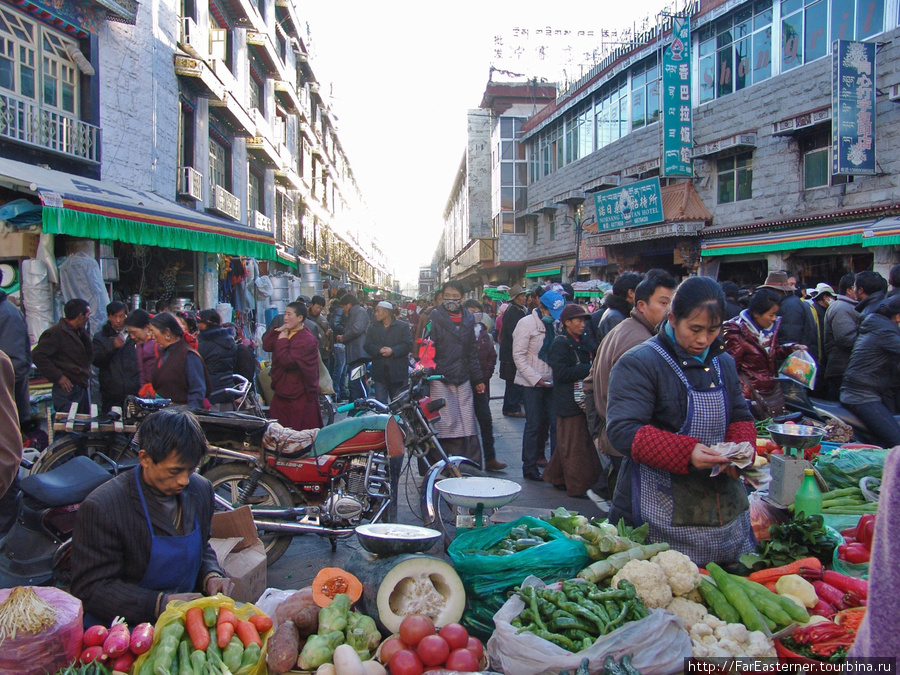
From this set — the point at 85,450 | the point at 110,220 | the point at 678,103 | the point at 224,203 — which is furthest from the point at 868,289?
the point at 224,203

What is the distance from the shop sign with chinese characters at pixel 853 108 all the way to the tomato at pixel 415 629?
12761 millimetres

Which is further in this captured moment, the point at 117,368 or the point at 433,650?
the point at 117,368

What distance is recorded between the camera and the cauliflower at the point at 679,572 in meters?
2.42

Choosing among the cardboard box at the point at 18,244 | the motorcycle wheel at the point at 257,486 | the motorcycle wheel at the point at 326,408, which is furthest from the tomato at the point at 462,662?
the cardboard box at the point at 18,244

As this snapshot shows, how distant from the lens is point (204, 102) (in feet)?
50.2

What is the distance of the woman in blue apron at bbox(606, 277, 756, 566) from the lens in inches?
98.7

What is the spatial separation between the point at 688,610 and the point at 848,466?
2.52 m

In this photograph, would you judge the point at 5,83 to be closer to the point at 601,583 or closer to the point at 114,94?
the point at 114,94

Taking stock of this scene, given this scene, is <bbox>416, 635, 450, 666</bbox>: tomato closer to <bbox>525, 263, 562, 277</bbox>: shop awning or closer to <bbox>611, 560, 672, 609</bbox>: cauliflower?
<bbox>611, 560, 672, 609</bbox>: cauliflower

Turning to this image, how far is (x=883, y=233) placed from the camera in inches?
400

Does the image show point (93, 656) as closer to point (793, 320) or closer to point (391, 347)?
point (391, 347)

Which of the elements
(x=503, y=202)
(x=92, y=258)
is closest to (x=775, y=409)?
(x=92, y=258)

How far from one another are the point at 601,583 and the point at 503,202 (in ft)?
105

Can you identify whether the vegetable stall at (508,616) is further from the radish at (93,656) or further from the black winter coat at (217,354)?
the black winter coat at (217,354)
